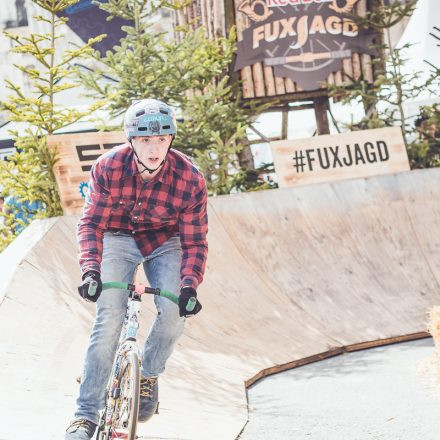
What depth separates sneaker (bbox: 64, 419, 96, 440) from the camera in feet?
13.3

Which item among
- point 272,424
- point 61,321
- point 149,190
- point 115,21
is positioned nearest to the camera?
point 149,190

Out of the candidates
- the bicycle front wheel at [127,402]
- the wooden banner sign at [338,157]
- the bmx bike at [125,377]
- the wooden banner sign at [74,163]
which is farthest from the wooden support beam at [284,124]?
the bicycle front wheel at [127,402]

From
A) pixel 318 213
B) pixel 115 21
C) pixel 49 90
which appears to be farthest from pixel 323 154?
pixel 115 21

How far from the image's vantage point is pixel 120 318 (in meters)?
Result: 4.23

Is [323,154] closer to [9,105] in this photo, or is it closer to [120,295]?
[9,105]

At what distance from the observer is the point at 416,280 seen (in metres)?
9.22

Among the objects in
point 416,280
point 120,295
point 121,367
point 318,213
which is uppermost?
point 120,295

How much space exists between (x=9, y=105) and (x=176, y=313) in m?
5.66

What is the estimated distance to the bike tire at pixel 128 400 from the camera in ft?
12.4

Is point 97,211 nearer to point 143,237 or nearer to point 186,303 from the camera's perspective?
point 143,237

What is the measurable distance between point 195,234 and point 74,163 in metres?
5.29

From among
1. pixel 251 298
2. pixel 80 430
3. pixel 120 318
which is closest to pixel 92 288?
pixel 120 318

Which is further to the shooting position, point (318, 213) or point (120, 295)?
point (318, 213)

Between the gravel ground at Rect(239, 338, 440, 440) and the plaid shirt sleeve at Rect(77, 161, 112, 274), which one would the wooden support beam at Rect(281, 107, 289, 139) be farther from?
the plaid shirt sleeve at Rect(77, 161, 112, 274)
